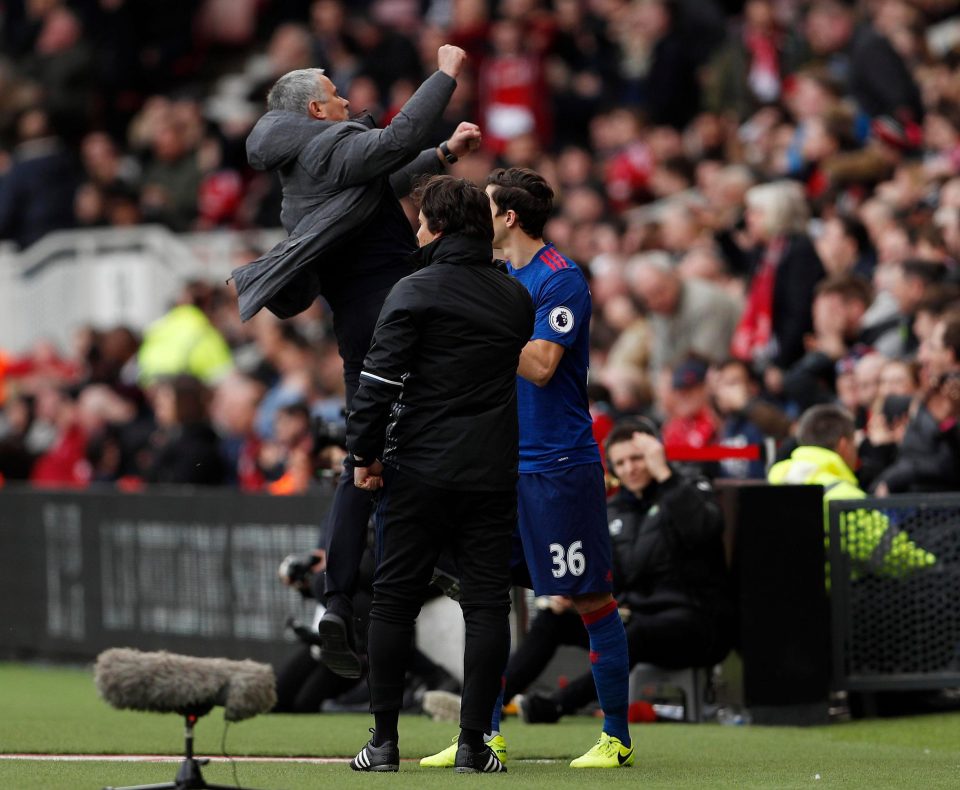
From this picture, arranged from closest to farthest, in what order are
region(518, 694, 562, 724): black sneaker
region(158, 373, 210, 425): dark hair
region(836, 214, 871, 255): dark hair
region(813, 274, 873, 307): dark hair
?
1. region(518, 694, 562, 724): black sneaker
2. region(813, 274, 873, 307): dark hair
3. region(836, 214, 871, 255): dark hair
4. region(158, 373, 210, 425): dark hair

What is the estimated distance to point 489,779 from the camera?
6703mm

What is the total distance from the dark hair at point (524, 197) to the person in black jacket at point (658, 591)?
2040 mm

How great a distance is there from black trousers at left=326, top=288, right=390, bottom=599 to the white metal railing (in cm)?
1195

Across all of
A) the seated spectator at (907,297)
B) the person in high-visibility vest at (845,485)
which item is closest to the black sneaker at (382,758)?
the person in high-visibility vest at (845,485)

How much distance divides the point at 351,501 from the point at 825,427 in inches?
130

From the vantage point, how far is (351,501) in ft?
23.8

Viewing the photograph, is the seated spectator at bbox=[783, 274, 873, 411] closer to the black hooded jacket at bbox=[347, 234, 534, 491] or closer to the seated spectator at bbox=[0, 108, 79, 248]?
the black hooded jacket at bbox=[347, 234, 534, 491]

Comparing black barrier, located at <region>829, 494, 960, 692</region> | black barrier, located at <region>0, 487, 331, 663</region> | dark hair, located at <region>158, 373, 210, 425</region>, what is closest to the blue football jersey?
black barrier, located at <region>829, 494, 960, 692</region>

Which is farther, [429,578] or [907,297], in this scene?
[907,297]

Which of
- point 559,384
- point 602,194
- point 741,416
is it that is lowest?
point 741,416

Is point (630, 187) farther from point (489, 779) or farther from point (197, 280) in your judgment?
point (489, 779)

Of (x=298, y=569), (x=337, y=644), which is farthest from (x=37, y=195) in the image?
(x=337, y=644)

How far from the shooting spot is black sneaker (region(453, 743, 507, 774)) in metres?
6.86

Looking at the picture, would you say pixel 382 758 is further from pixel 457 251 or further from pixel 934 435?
pixel 934 435
